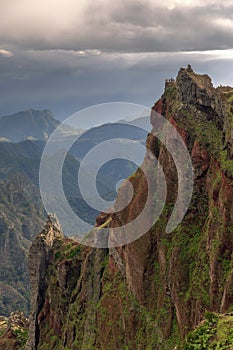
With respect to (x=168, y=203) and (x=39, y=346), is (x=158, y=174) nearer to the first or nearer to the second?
(x=168, y=203)

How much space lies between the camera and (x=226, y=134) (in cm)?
4259

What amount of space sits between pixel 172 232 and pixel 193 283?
6.93 meters

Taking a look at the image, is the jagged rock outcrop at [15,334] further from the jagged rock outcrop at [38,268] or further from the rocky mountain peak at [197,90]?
the rocky mountain peak at [197,90]

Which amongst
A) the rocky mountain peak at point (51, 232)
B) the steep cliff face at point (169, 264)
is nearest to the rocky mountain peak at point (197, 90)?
the steep cliff face at point (169, 264)

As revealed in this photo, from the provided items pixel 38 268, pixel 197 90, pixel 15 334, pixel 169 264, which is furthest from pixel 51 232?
pixel 197 90

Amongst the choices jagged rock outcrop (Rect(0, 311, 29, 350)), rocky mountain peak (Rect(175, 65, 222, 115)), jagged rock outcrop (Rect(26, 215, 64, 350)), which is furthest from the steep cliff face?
jagged rock outcrop (Rect(0, 311, 29, 350))

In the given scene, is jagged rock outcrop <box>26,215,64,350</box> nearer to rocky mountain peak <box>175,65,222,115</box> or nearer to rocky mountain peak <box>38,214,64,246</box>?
rocky mountain peak <box>38,214,64,246</box>

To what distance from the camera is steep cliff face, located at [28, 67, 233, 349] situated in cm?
3909

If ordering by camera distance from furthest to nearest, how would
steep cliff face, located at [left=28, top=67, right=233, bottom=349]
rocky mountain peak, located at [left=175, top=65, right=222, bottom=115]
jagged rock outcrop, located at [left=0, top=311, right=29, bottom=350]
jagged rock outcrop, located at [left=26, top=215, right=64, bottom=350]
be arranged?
jagged rock outcrop, located at [left=0, top=311, right=29, bottom=350]
jagged rock outcrop, located at [left=26, top=215, right=64, bottom=350]
rocky mountain peak, located at [left=175, top=65, right=222, bottom=115]
steep cliff face, located at [left=28, top=67, right=233, bottom=349]

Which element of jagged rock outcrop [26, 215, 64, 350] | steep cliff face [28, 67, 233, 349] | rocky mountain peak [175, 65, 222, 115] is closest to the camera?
steep cliff face [28, 67, 233, 349]

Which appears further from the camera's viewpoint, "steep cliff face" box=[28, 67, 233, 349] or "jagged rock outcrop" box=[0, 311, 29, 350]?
"jagged rock outcrop" box=[0, 311, 29, 350]

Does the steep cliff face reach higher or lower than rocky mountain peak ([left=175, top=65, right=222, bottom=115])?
lower

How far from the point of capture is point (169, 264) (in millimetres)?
45250

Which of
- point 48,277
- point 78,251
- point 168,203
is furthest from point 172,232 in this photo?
point 48,277
